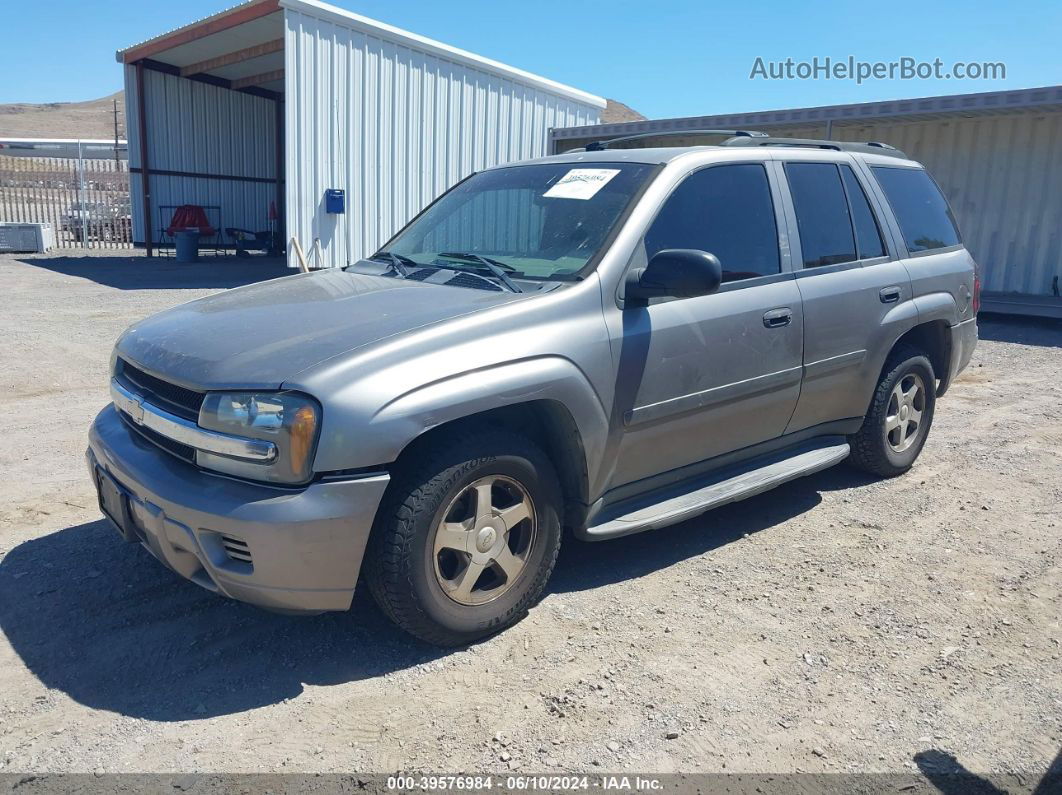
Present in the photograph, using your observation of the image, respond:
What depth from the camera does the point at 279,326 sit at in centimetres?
333

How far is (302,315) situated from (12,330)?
25.2 feet

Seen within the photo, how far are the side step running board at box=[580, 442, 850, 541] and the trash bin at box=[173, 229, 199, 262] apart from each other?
17.5m

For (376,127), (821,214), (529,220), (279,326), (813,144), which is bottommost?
(279,326)

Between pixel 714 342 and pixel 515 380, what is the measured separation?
1142mm

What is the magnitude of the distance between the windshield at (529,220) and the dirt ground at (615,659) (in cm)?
147

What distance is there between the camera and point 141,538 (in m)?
3.26

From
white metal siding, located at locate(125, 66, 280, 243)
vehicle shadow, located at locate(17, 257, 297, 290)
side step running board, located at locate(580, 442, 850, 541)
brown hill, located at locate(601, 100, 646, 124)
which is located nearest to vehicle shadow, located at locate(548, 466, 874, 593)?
side step running board, located at locate(580, 442, 850, 541)

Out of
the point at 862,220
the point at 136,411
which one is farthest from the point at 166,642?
the point at 862,220

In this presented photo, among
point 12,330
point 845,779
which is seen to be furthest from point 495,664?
point 12,330

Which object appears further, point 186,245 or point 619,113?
point 619,113

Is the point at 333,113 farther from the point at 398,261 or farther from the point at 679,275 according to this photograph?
the point at 679,275

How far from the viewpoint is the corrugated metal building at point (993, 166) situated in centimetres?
1227

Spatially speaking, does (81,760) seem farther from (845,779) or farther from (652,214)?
(652,214)

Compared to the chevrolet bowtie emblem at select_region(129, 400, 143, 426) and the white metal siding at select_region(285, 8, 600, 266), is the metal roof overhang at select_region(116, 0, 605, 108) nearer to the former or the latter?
the white metal siding at select_region(285, 8, 600, 266)
